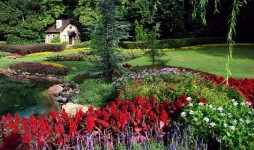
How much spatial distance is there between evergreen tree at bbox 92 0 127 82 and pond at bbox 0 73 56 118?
8.33 feet

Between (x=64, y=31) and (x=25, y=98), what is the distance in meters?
28.3

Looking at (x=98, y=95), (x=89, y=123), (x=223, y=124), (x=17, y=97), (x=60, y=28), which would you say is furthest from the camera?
(x=60, y=28)

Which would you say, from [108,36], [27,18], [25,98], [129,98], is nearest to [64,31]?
[27,18]

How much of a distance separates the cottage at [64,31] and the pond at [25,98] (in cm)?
2369

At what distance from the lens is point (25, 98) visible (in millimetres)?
10805

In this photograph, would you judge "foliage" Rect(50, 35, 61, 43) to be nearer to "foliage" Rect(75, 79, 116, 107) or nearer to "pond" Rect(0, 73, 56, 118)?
"pond" Rect(0, 73, 56, 118)

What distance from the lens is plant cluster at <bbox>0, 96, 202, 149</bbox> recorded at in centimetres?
328

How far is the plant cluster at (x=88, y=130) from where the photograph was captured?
3.28 meters

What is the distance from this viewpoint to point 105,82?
10.1 metres

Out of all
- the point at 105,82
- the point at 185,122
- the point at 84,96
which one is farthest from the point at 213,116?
the point at 105,82

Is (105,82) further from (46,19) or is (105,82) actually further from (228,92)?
(46,19)

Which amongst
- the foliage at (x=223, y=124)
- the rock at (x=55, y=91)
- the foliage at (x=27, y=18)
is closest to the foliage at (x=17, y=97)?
the rock at (x=55, y=91)

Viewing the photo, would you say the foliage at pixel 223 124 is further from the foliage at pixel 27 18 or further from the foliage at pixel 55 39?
the foliage at pixel 27 18

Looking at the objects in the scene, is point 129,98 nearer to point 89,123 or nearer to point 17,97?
point 89,123
